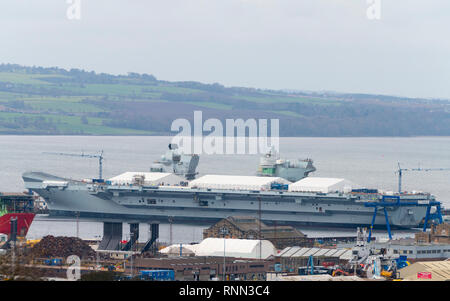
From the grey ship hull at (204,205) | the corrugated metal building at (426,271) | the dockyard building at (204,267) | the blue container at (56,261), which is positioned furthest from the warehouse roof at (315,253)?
the grey ship hull at (204,205)

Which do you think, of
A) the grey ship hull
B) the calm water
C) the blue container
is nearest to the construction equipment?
the grey ship hull

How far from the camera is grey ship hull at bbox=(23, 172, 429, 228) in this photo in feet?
188

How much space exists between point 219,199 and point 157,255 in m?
20.6

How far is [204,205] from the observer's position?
Result: 198ft

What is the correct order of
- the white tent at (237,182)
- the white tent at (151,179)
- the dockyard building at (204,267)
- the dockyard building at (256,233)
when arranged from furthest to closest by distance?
1. the white tent at (151,179)
2. the white tent at (237,182)
3. the dockyard building at (256,233)
4. the dockyard building at (204,267)

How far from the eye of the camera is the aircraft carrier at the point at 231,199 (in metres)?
57.2

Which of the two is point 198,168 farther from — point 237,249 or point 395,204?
point 237,249

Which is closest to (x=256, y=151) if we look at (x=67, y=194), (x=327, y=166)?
(x=327, y=166)

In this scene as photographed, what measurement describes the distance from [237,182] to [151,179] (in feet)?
16.3

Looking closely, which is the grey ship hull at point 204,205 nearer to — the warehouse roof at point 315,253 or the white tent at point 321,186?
the white tent at point 321,186

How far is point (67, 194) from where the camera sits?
205ft

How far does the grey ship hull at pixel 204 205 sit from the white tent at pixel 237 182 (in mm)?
846

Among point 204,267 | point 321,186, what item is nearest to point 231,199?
point 321,186
